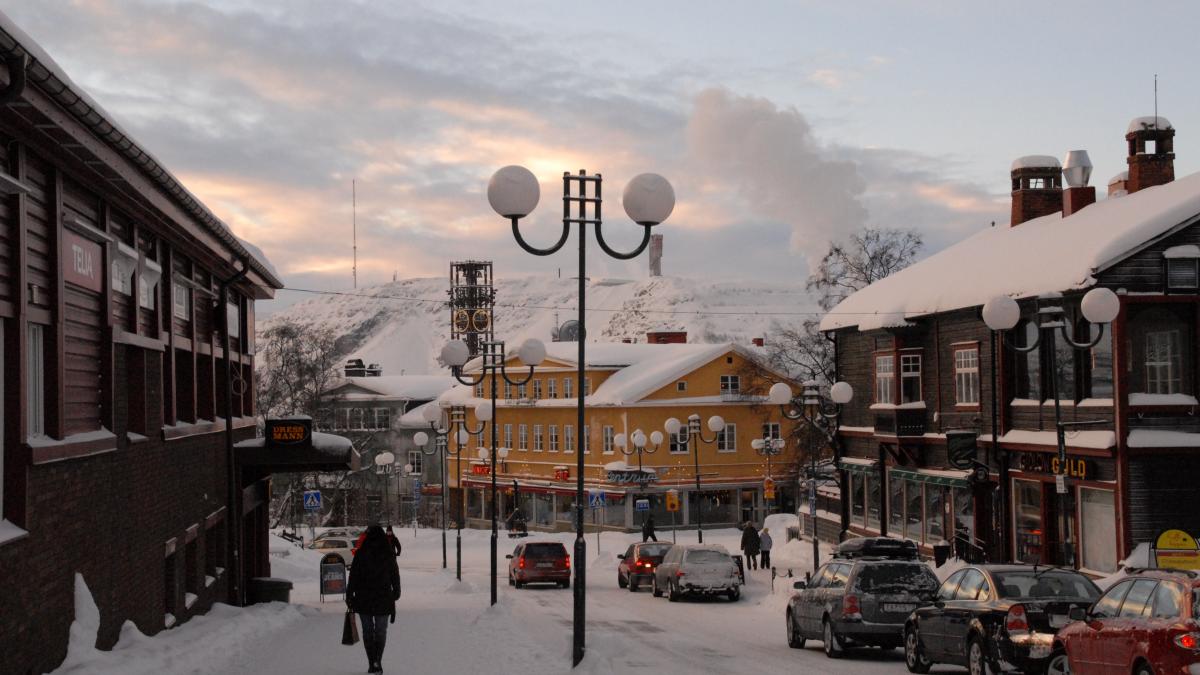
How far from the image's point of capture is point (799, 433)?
66000 mm

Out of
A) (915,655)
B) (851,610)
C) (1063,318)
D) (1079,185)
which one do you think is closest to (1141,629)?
(915,655)

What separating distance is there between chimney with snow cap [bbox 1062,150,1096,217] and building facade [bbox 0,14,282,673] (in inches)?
889

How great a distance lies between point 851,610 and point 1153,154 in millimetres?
20146

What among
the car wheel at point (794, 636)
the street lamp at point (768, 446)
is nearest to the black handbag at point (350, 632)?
the car wheel at point (794, 636)

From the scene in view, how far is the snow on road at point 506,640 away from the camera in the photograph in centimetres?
1619

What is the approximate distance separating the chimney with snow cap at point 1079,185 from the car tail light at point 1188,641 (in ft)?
87.1

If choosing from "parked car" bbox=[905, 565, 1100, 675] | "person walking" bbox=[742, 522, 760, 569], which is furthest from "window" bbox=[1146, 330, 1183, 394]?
"person walking" bbox=[742, 522, 760, 569]

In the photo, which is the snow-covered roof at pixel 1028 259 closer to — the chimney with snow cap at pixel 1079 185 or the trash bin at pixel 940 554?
the chimney with snow cap at pixel 1079 185

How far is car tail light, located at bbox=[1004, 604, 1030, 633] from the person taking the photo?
50.2ft

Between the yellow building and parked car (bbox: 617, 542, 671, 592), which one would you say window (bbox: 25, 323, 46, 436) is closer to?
parked car (bbox: 617, 542, 671, 592)

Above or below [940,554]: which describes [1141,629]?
above

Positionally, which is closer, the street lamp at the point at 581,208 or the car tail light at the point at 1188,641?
the car tail light at the point at 1188,641

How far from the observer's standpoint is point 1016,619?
50.4 ft

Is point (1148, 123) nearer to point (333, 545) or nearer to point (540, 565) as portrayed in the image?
point (540, 565)
